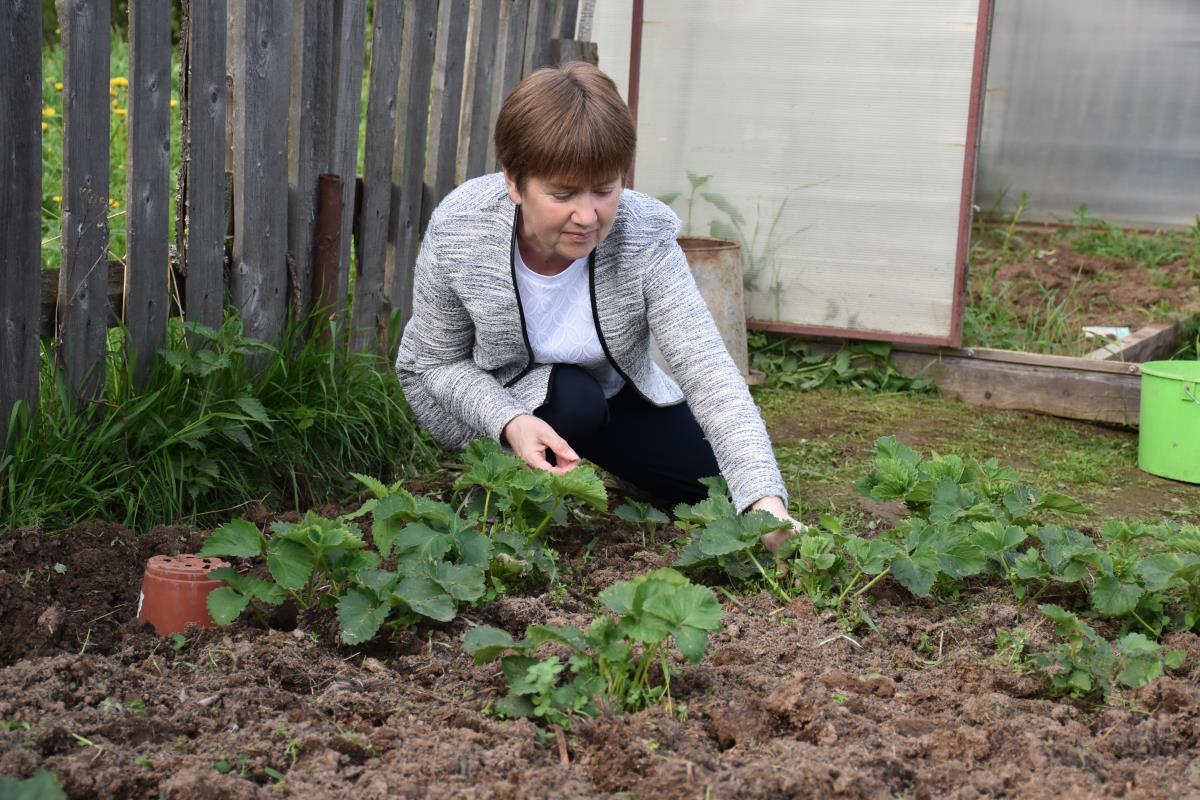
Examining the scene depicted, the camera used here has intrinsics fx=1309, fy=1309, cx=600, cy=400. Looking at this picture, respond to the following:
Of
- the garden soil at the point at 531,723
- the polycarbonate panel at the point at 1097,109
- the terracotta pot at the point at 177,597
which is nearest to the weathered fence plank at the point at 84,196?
the garden soil at the point at 531,723

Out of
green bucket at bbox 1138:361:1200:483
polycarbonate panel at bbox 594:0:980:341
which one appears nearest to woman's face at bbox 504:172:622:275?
green bucket at bbox 1138:361:1200:483

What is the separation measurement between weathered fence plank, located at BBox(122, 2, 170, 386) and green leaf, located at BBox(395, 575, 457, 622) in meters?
1.15

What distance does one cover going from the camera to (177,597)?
7.18ft

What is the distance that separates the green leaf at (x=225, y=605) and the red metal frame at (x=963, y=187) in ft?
10.8

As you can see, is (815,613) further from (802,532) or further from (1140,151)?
(1140,151)

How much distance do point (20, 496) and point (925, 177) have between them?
11.0 ft

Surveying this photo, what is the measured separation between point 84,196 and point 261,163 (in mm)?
587

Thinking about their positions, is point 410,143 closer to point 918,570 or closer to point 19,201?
point 19,201

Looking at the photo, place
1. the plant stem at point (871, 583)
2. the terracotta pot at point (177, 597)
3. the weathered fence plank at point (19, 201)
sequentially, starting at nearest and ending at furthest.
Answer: the terracotta pot at point (177, 597), the plant stem at point (871, 583), the weathered fence plank at point (19, 201)

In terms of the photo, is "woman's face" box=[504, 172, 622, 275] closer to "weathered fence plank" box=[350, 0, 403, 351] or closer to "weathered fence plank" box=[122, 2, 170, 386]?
"weathered fence plank" box=[122, 2, 170, 386]

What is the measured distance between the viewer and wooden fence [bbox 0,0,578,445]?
8.76ft

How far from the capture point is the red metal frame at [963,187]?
459 centimetres

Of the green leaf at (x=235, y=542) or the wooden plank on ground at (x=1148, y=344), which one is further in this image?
the wooden plank on ground at (x=1148, y=344)

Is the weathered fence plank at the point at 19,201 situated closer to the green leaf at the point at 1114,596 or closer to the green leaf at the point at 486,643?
the green leaf at the point at 486,643
